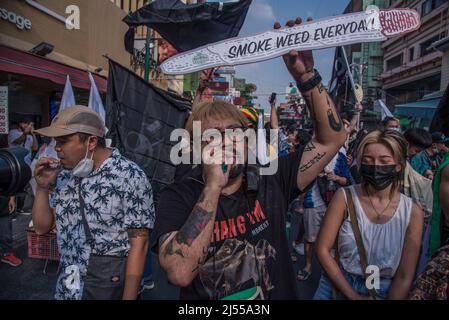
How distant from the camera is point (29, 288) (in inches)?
164

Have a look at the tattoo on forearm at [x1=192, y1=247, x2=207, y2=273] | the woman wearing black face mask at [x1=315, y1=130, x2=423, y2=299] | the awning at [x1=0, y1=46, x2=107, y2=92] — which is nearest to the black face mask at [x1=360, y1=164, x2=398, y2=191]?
the woman wearing black face mask at [x1=315, y1=130, x2=423, y2=299]

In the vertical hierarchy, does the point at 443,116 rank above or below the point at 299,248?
above

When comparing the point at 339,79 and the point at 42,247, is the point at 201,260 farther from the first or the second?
the point at 339,79

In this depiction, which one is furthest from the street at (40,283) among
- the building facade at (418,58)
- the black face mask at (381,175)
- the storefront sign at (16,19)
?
the building facade at (418,58)

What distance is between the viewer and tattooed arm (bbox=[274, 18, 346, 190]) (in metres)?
1.83

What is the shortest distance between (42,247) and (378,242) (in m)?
4.24

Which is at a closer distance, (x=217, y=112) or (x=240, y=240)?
(x=240, y=240)

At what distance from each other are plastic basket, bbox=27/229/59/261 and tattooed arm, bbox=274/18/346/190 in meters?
→ 3.90

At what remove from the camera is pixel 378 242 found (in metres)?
2.04

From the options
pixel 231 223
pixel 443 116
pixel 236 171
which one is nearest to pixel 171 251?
pixel 231 223

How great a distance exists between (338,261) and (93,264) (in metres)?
1.48

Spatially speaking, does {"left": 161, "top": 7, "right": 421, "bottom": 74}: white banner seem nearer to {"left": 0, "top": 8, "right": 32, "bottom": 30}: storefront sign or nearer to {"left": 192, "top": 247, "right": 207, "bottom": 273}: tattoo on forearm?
{"left": 192, "top": 247, "right": 207, "bottom": 273}: tattoo on forearm
